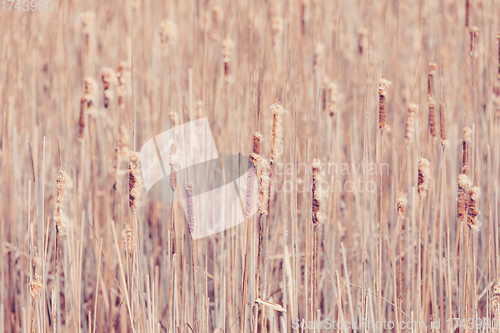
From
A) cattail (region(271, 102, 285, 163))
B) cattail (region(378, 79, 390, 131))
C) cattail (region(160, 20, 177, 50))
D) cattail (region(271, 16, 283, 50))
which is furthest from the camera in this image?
cattail (region(271, 16, 283, 50))

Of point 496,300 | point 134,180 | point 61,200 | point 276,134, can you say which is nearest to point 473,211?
point 496,300

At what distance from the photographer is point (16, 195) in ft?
4.82

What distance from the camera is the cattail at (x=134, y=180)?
0.94 metres

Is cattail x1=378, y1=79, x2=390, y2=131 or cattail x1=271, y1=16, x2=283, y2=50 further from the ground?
→ cattail x1=271, y1=16, x2=283, y2=50

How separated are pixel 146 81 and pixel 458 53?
1.10 m

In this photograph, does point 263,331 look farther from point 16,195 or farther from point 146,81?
point 146,81

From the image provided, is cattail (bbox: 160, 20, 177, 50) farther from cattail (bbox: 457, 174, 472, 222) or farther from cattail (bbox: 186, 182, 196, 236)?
cattail (bbox: 457, 174, 472, 222)

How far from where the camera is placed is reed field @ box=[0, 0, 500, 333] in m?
1.04

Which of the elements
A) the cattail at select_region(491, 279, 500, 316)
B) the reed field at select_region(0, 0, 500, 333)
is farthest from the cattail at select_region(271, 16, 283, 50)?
the cattail at select_region(491, 279, 500, 316)

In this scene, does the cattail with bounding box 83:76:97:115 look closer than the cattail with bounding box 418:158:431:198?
No

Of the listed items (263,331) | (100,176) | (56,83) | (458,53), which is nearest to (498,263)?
(263,331)

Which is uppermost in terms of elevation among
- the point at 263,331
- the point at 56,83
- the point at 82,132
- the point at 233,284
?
the point at 56,83

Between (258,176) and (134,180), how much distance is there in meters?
0.24

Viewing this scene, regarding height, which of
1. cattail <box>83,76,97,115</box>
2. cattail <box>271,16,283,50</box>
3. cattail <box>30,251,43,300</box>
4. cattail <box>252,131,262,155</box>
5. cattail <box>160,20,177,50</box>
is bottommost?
cattail <box>30,251,43,300</box>
